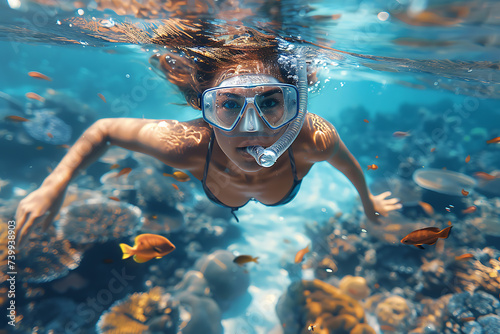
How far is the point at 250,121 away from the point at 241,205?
2.08 m

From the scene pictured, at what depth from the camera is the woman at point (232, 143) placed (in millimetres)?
2893

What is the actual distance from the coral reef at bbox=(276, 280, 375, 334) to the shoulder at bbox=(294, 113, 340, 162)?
10.4 ft

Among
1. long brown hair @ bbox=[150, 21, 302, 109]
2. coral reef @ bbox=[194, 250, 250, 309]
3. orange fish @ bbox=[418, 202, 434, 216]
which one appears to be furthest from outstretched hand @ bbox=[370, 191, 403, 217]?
orange fish @ bbox=[418, 202, 434, 216]

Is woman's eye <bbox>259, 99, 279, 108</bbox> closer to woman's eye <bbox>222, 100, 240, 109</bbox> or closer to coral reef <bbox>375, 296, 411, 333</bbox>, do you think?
woman's eye <bbox>222, 100, 240, 109</bbox>

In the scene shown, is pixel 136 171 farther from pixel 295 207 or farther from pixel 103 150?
pixel 295 207

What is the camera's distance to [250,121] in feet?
9.20

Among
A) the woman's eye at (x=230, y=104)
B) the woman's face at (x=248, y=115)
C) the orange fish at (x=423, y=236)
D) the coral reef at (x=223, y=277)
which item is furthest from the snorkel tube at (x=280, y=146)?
the coral reef at (x=223, y=277)

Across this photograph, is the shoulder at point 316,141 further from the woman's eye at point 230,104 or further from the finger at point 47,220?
the finger at point 47,220

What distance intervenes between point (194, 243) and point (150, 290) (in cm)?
171

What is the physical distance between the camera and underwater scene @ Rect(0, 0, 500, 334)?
3.52 metres

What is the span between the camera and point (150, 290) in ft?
17.7

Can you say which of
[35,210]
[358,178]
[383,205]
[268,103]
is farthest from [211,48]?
[383,205]

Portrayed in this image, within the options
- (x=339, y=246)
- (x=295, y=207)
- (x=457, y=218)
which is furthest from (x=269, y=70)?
(x=457, y=218)

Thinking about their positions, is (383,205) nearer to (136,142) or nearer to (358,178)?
(358,178)
